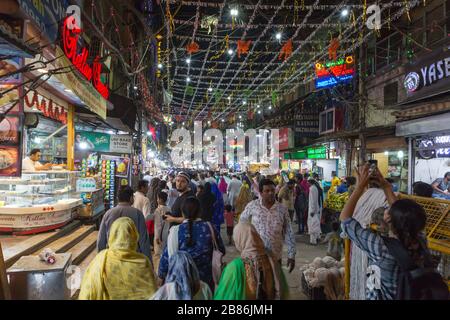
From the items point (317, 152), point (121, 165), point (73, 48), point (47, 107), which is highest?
point (73, 48)

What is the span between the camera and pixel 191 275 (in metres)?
2.42

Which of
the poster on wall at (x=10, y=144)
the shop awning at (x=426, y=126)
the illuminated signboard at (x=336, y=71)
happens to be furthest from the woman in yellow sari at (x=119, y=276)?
the illuminated signboard at (x=336, y=71)

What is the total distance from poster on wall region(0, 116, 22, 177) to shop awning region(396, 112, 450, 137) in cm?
941

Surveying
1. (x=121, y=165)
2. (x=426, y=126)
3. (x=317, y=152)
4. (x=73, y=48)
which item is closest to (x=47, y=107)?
(x=73, y=48)

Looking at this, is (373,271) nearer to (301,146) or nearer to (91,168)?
(91,168)

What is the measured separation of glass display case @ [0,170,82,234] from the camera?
308 inches

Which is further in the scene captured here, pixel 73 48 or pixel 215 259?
pixel 73 48

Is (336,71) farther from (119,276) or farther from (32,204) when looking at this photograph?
(119,276)

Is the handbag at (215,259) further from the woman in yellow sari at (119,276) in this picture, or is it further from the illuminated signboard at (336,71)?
the illuminated signboard at (336,71)

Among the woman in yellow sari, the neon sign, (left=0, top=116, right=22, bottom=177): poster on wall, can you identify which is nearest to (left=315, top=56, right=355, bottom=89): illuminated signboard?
the neon sign

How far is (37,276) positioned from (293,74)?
713 inches

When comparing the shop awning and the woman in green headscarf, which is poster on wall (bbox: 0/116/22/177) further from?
the shop awning

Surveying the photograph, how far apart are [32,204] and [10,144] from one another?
3454 mm

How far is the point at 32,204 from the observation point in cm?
823
